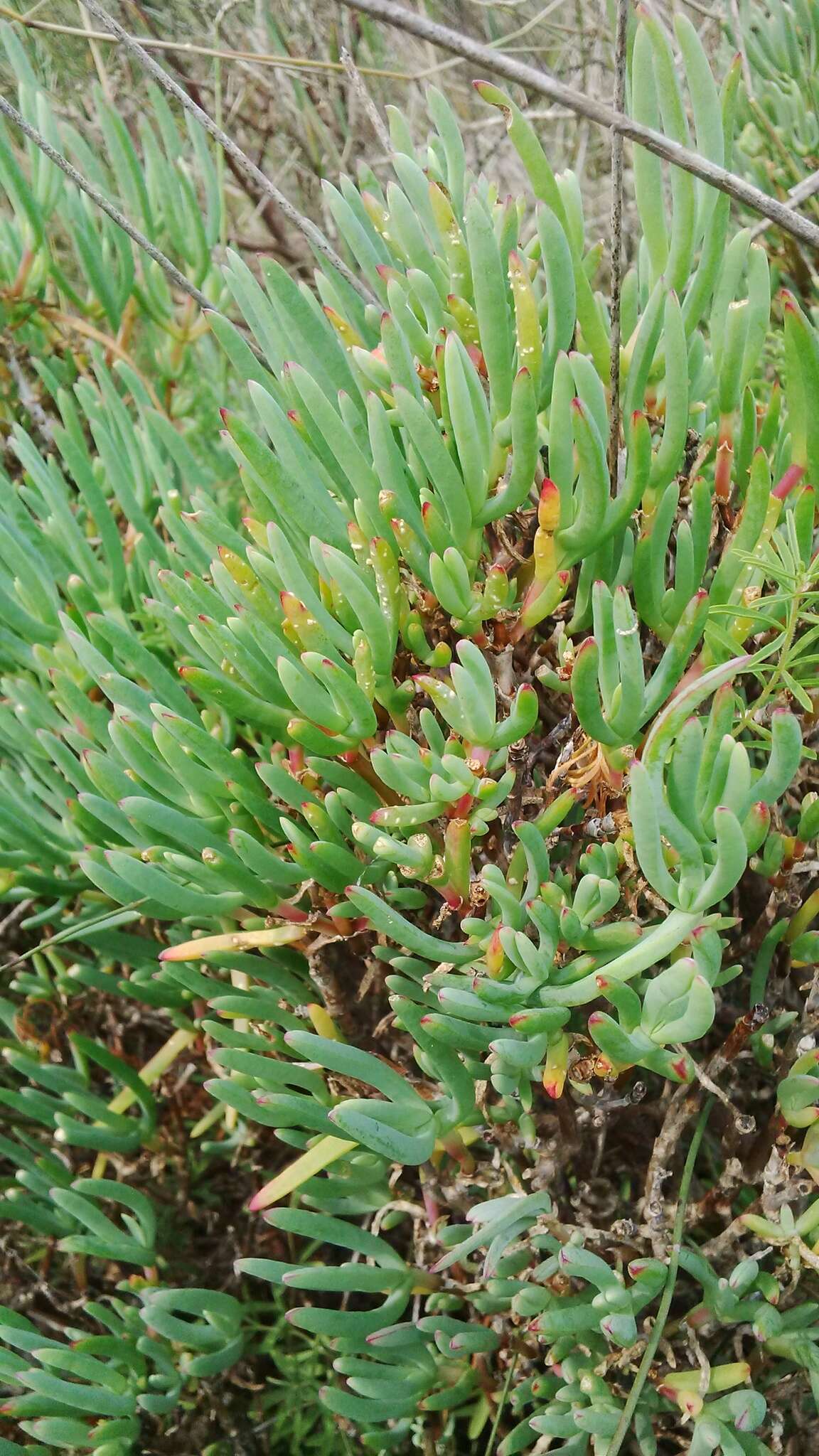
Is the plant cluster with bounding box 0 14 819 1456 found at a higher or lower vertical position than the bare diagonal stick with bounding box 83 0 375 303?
lower

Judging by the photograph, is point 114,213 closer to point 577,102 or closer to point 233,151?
point 233,151

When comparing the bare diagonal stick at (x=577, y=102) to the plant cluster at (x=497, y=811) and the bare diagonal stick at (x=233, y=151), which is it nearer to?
the plant cluster at (x=497, y=811)

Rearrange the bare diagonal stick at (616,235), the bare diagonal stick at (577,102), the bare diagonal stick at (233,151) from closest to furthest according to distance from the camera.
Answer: the bare diagonal stick at (577,102), the bare diagonal stick at (616,235), the bare diagonal stick at (233,151)

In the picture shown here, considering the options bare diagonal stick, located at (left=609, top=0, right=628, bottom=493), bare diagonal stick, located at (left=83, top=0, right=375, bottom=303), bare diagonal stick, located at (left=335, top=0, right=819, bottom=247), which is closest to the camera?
bare diagonal stick, located at (left=335, top=0, right=819, bottom=247)

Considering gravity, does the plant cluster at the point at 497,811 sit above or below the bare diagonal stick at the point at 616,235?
below

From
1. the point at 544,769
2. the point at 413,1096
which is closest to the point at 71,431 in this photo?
the point at 544,769

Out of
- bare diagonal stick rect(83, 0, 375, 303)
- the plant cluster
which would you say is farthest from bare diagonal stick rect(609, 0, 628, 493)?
bare diagonal stick rect(83, 0, 375, 303)

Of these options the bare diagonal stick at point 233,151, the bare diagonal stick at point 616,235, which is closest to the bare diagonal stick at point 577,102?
the bare diagonal stick at point 616,235

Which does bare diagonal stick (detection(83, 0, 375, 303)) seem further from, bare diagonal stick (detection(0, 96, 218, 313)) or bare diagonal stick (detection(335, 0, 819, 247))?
bare diagonal stick (detection(335, 0, 819, 247))
